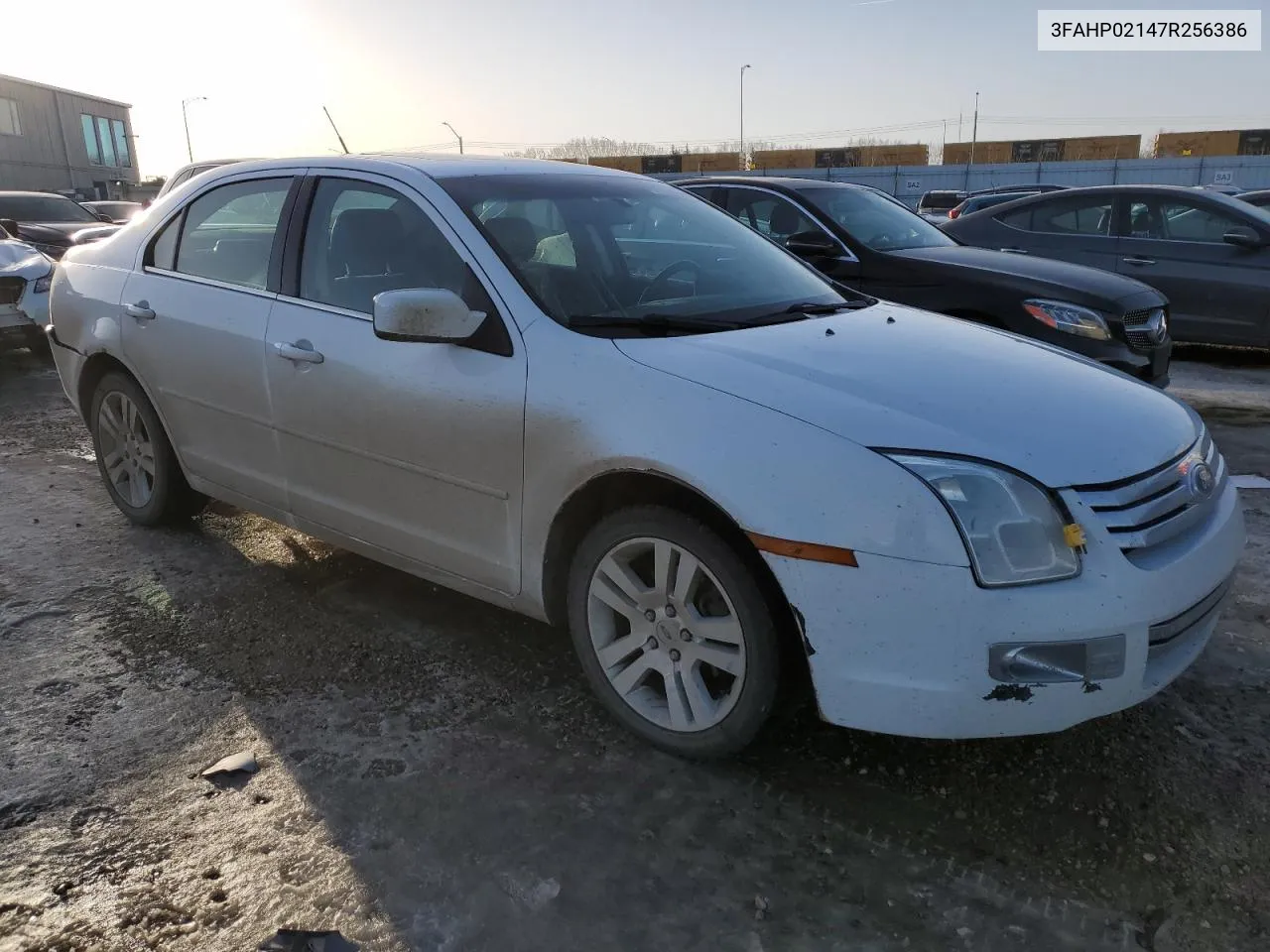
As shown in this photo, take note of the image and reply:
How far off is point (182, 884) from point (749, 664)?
57.4 inches

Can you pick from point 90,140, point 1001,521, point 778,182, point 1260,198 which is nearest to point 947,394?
point 1001,521

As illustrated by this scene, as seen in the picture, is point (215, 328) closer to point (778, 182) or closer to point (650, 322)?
point (650, 322)

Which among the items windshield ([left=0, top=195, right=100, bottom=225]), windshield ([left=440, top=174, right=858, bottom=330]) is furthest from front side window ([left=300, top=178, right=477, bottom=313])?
windshield ([left=0, top=195, right=100, bottom=225])

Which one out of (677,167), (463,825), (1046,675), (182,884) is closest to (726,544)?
(1046,675)

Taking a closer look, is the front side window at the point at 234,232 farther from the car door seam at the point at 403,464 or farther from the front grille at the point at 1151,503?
the front grille at the point at 1151,503

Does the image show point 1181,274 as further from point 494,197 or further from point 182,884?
point 182,884

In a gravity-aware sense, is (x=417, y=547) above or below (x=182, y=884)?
above

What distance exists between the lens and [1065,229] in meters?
→ 8.78

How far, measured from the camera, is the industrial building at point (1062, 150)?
5331cm

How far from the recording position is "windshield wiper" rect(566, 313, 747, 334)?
9.70 ft

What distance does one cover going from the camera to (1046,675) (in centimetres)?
232

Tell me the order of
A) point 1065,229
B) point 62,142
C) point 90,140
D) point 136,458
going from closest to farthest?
point 136,458 → point 1065,229 → point 62,142 → point 90,140

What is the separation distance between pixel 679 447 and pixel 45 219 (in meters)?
15.8

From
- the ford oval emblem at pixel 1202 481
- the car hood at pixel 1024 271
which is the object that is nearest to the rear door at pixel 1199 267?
the car hood at pixel 1024 271
